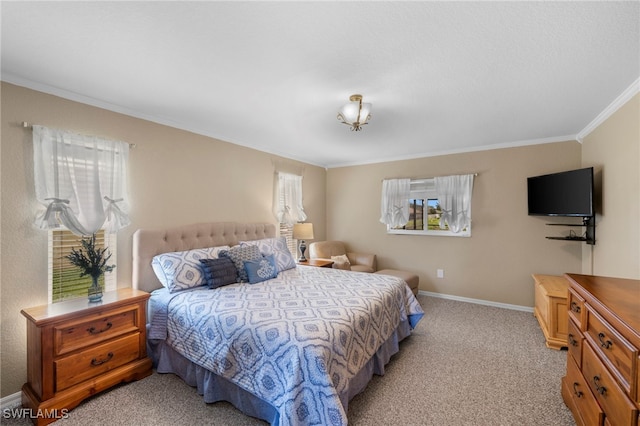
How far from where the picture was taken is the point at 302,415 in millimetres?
1521

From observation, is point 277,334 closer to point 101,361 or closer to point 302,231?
point 101,361

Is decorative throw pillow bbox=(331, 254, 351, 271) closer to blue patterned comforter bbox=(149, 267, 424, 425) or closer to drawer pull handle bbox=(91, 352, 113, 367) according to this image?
blue patterned comforter bbox=(149, 267, 424, 425)

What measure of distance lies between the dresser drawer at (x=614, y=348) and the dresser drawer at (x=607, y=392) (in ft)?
0.18

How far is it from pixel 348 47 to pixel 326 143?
2285 mm

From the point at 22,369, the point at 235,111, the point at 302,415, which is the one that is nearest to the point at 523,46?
the point at 235,111

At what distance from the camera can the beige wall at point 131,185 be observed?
202 centimetres

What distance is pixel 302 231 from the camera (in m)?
4.42

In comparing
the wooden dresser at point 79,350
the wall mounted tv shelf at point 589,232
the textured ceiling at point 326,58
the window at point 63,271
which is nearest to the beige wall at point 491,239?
the wall mounted tv shelf at point 589,232

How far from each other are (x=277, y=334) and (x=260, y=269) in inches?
49.7

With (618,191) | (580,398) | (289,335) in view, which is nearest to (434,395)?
(580,398)

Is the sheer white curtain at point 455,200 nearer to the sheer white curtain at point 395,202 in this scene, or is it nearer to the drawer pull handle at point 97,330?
the sheer white curtain at point 395,202

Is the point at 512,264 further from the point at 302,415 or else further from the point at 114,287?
the point at 114,287

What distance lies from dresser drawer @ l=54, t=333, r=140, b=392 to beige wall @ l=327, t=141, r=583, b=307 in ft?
12.7

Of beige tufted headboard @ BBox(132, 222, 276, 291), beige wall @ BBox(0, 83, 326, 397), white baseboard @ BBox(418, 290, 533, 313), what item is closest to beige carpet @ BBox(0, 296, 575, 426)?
beige wall @ BBox(0, 83, 326, 397)
